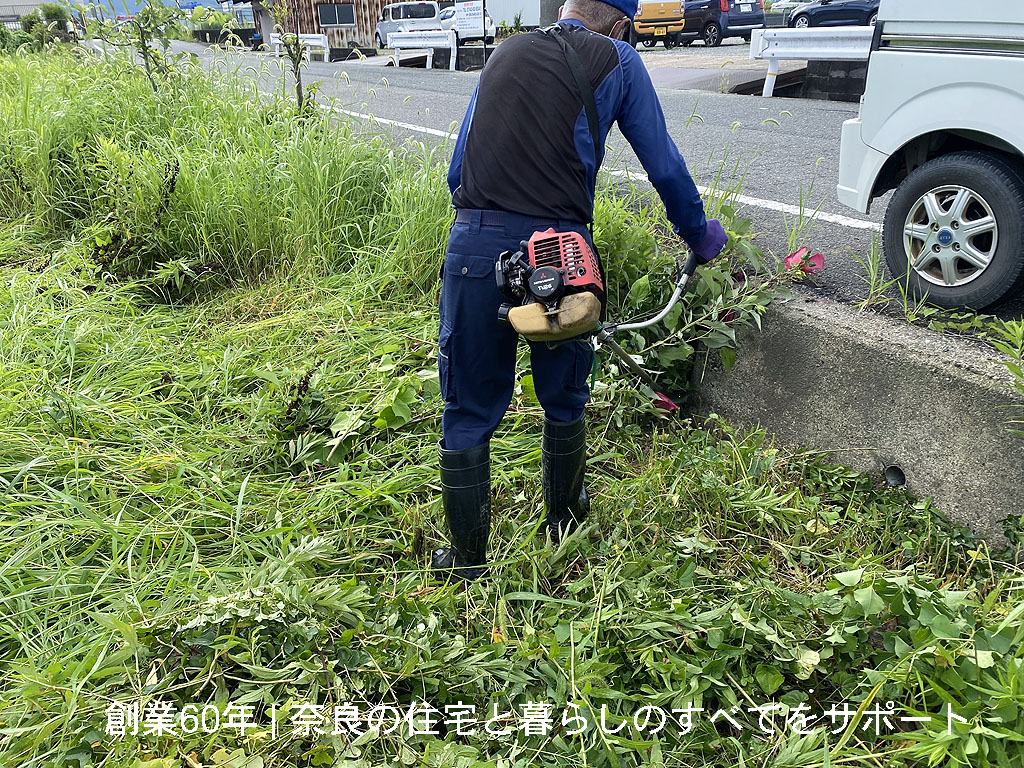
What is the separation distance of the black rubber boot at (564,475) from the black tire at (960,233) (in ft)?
5.00

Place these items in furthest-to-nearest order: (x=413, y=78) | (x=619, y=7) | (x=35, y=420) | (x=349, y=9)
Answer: (x=349, y=9), (x=413, y=78), (x=35, y=420), (x=619, y=7)

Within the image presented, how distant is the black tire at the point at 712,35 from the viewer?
2145cm

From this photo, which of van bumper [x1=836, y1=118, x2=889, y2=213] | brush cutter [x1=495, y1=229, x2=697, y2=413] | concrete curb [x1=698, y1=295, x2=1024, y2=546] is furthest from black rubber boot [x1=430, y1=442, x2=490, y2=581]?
van bumper [x1=836, y1=118, x2=889, y2=213]

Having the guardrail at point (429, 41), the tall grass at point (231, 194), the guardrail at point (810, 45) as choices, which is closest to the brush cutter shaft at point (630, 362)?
the tall grass at point (231, 194)

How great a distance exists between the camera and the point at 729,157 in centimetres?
557

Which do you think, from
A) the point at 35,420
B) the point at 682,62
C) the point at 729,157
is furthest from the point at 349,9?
the point at 35,420

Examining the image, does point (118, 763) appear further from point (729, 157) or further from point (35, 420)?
point (729, 157)

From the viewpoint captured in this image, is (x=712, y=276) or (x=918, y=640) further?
(x=712, y=276)

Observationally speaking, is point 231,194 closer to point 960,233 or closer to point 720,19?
point 960,233

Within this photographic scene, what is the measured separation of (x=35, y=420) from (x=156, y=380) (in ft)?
1.72

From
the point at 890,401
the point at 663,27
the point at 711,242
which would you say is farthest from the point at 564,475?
the point at 663,27

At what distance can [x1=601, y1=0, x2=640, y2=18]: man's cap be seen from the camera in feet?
7.79

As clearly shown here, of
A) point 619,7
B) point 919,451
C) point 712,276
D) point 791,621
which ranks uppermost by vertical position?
point 619,7

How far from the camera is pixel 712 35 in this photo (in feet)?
71.0
